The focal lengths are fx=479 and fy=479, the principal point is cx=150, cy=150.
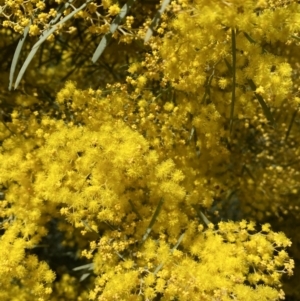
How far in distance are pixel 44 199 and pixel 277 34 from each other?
84 centimetres

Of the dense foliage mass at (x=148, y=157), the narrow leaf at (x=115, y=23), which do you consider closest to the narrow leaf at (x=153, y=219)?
the dense foliage mass at (x=148, y=157)

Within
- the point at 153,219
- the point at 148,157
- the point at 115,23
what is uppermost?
the point at 115,23

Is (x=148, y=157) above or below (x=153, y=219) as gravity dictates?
above

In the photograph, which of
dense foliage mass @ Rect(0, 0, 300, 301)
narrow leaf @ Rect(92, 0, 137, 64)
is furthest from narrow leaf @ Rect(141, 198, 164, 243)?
narrow leaf @ Rect(92, 0, 137, 64)

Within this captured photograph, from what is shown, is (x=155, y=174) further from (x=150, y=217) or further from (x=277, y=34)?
(x=277, y=34)

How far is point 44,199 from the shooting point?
4.90 ft

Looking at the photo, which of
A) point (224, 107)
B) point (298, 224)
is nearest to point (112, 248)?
point (224, 107)

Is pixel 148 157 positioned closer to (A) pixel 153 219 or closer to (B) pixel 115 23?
(A) pixel 153 219

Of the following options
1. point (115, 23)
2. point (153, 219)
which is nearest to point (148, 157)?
point (153, 219)

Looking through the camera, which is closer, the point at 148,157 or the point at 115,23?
the point at 115,23

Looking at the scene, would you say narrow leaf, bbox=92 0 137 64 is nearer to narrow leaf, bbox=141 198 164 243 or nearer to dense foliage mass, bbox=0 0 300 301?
dense foliage mass, bbox=0 0 300 301

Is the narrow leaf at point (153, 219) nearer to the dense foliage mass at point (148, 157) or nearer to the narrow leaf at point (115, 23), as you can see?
the dense foliage mass at point (148, 157)

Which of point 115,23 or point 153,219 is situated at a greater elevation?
point 115,23

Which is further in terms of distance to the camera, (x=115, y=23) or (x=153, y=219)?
(x=153, y=219)
